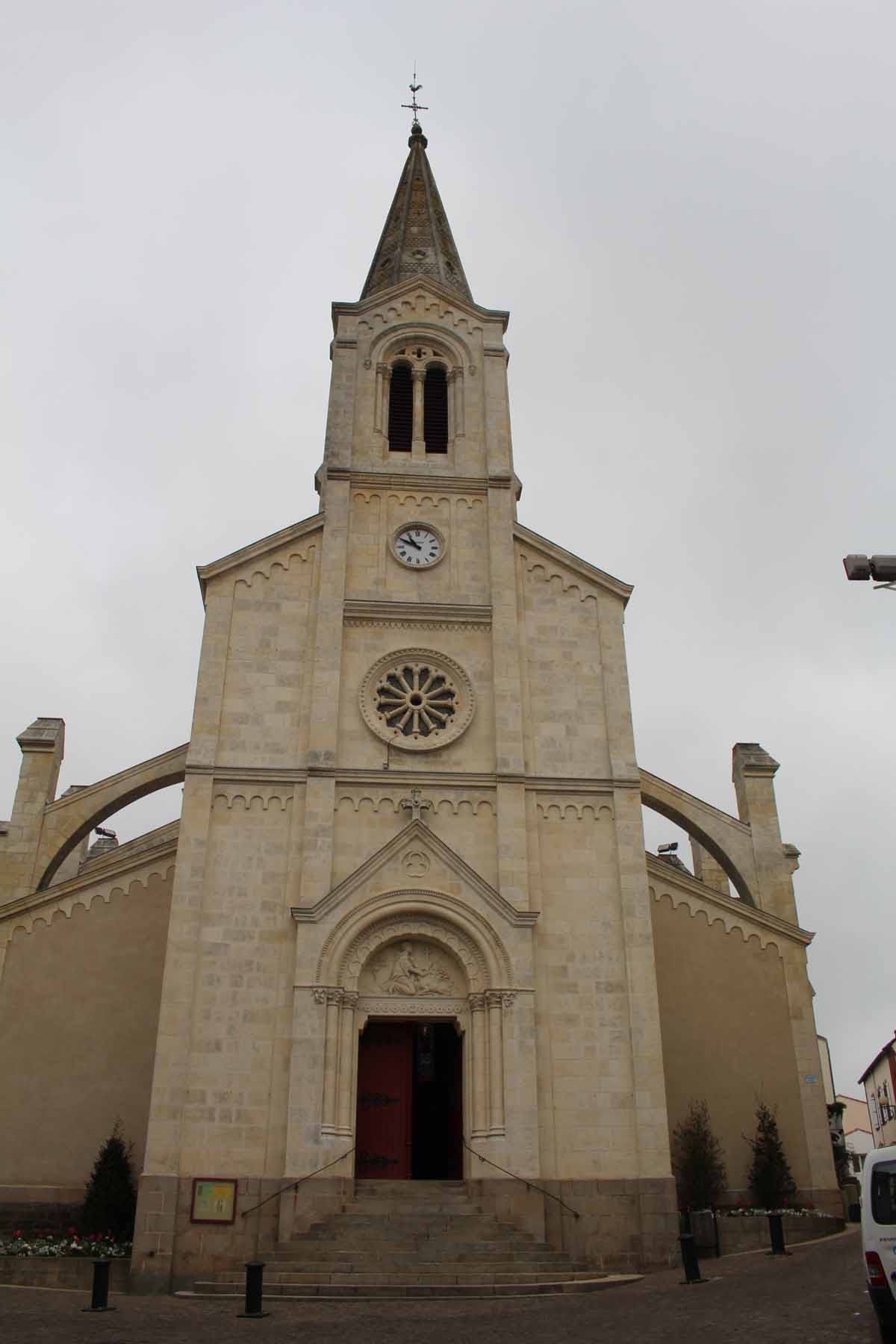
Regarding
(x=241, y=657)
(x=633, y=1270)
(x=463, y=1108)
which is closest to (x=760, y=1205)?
(x=633, y=1270)

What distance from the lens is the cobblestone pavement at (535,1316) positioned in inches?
469

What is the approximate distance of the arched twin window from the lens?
90.8 feet

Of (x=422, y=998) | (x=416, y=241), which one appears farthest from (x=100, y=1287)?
(x=416, y=241)

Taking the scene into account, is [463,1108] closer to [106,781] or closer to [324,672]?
[324,672]

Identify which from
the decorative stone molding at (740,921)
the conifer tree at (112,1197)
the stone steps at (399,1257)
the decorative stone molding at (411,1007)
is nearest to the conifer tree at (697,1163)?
the decorative stone molding at (740,921)

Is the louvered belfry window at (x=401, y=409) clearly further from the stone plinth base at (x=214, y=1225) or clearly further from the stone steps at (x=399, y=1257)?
the stone steps at (x=399, y=1257)

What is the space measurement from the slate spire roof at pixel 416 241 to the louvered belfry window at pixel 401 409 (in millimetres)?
2863

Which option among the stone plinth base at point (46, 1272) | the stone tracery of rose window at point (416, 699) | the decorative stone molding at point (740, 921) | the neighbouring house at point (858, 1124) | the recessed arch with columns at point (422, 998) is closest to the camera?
the stone plinth base at point (46, 1272)

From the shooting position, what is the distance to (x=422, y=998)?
21094 mm

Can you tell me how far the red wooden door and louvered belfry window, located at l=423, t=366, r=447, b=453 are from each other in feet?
46.3

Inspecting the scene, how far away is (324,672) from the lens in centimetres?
2338

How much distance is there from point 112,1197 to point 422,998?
655cm

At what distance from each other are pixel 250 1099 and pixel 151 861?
6383 millimetres

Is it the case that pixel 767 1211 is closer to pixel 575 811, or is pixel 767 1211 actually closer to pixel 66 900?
pixel 575 811
